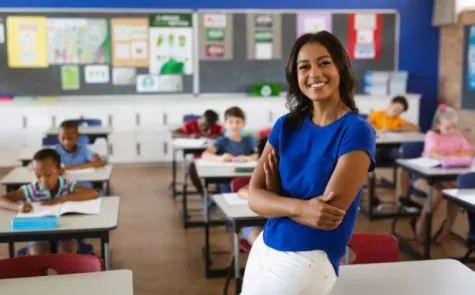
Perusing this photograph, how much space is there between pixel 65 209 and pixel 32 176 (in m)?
1.26

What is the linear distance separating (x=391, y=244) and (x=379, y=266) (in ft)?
0.86

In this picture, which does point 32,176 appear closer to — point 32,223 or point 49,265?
point 32,223

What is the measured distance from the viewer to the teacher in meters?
1.54

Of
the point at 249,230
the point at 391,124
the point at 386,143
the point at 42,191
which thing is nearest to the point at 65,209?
the point at 42,191

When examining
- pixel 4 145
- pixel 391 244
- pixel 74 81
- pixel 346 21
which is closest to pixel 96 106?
pixel 74 81

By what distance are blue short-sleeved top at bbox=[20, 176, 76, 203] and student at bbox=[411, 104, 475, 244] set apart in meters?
2.73

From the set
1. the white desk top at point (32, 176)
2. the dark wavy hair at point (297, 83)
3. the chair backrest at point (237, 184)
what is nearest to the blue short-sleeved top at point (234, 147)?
the white desk top at point (32, 176)

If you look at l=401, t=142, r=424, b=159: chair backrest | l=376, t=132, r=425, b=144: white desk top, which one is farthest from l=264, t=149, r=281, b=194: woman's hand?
l=376, t=132, r=425, b=144: white desk top

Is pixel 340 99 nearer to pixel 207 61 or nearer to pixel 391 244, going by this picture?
pixel 391 244

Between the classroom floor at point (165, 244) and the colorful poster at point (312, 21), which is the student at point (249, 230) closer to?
the classroom floor at point (165, 244)

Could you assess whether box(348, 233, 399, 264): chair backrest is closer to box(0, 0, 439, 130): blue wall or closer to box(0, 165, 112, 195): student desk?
box(0, 165, 112, 195): student desk

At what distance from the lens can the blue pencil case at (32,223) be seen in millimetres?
2809

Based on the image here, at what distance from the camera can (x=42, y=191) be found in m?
3.43

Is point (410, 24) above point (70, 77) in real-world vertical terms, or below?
above
